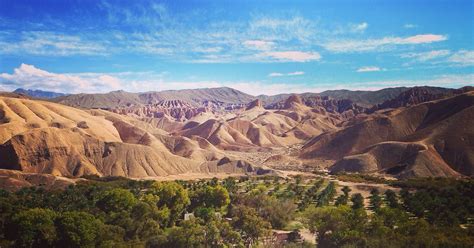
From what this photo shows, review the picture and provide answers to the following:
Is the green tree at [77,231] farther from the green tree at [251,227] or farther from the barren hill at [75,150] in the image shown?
the barren hill at [75,150]

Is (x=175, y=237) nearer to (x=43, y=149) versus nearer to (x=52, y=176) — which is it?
(x=52, y=176)

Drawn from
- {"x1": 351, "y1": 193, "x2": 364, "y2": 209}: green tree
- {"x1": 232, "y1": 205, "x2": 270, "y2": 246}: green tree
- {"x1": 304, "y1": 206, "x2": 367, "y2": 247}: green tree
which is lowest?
{"x1": 351, "y1": 193, "x2": 364, "y2": 209}: green tree

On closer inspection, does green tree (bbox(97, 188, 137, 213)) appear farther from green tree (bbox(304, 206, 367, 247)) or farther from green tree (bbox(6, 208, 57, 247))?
green tree (bbox(304, 206, 367, 247))

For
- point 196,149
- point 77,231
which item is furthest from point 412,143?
point 77,231

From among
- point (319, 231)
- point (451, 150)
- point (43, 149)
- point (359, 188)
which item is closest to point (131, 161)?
point (43, 149)

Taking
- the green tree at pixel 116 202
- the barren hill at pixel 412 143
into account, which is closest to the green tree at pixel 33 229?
the green tree at pixel 116 202

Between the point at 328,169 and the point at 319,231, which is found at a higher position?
the point at 319,231

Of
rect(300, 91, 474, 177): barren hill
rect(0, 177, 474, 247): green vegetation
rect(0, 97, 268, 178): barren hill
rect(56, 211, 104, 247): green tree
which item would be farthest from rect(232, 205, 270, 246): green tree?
rect(300, 91, 474, 177): barren hill

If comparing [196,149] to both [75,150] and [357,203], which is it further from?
[357,203]

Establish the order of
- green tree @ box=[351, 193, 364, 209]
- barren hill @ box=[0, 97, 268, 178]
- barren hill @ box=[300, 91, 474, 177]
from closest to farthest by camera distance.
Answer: green tree @ box=[351, 193, 364, 209]
barren hill @ box=[0, 97, 268, 178]
barren hill @ box=[300, 91, 474, 177]
